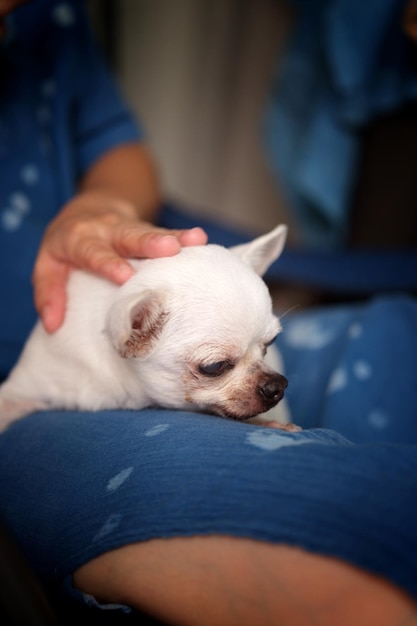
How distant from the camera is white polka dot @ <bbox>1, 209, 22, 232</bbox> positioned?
3.63 feet

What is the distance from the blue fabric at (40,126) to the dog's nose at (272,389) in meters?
0.50

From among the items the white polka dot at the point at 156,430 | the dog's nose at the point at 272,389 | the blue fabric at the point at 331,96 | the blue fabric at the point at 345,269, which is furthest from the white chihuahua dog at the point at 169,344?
the blue fabric at the point at 331,96

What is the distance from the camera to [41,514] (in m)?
0.70

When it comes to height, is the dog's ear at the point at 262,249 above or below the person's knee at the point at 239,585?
above

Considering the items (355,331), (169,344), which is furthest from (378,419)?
(169,344)

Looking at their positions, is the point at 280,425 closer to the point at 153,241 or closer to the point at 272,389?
the point at 272,389

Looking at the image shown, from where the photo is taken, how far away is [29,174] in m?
1.17

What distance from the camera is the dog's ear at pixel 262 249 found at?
2.87 ft

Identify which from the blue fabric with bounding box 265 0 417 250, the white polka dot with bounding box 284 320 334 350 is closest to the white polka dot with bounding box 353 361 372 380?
the white polka dot with bounding box 284 320 334 350

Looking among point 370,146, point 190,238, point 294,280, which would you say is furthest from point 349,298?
point 190,238

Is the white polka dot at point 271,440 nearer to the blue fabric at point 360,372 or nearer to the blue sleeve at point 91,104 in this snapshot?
the blue fabric at point 360,372

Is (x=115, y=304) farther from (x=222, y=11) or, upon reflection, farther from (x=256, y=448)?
(x=222, y=11)

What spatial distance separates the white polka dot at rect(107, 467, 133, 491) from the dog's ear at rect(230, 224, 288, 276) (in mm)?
359

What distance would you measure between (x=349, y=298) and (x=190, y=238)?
0.91m
